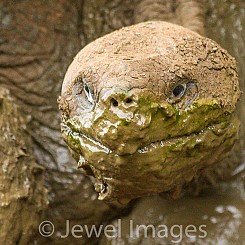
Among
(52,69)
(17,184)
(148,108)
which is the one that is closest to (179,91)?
(148,108)

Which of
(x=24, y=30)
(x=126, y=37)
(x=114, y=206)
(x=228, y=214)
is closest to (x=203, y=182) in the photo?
(x=228, y=214)

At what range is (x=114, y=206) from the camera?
1.44 m

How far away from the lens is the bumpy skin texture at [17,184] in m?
1.22

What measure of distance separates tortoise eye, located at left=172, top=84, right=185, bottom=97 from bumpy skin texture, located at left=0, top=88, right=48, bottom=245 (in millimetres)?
485

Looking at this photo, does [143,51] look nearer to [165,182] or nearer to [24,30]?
A: [165,182]

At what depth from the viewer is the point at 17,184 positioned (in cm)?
126

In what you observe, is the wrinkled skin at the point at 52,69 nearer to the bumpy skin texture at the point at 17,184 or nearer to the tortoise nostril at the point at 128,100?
the bumpy skin texture at the point at 17,184

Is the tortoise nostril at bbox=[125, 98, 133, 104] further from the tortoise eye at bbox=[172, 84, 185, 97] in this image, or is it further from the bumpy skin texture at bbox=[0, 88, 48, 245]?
the bumpy skin texture at bbox=[0, 88, 48, 245]

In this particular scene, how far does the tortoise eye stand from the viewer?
94 cm

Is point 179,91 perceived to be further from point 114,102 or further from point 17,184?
point 17,184

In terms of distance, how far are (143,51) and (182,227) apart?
0.49 m

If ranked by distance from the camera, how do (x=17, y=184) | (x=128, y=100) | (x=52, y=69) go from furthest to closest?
(x=52, y=69) < (x=17, y=184) < (x=128, y=100)

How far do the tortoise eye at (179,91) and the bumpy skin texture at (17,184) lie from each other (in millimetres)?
485

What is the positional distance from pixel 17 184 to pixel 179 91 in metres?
0.50
